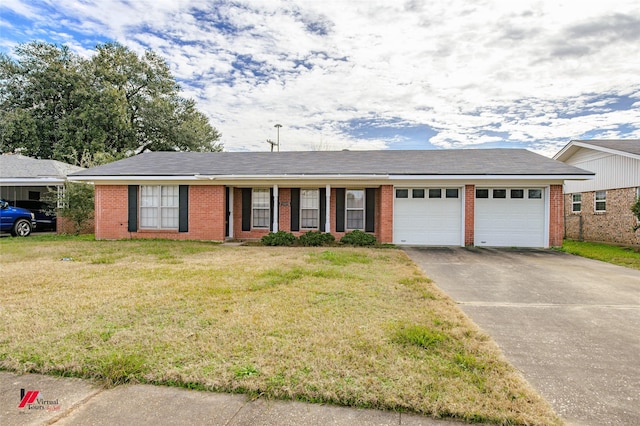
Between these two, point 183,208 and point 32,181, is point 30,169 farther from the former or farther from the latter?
point 183,208

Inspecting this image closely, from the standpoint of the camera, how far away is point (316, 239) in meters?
13.1

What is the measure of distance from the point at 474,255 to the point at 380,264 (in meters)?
3.94

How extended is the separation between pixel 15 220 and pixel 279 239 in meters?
11.5

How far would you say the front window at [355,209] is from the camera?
14133mm

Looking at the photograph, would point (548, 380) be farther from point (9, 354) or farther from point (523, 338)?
point (9, 354)

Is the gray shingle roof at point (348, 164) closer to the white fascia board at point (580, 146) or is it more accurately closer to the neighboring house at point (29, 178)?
the white fascia board at point (580, 146)

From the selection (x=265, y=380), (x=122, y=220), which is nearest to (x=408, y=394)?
(x=265, y=380)

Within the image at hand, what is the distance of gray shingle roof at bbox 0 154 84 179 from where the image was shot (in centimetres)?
1698

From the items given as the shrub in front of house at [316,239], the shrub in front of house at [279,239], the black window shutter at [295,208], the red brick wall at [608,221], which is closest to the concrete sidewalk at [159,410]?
the shrub in front of house at [279,239]

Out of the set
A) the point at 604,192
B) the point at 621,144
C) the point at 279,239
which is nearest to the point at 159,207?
the point at 279,239

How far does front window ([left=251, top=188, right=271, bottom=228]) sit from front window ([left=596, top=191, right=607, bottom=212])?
48.9 feet

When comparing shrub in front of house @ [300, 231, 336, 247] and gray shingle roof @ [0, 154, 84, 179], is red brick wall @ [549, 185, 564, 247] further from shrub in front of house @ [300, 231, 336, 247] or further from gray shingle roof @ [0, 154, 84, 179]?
gray shingle roof @ [0, 154, 84, 179]

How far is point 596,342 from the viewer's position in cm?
388

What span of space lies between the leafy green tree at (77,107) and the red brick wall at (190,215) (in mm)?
13373
